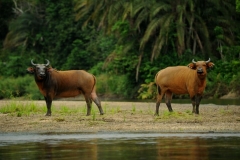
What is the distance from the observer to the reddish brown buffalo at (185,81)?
2819 cm

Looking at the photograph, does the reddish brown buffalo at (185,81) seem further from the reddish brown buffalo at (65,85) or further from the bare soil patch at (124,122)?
the reddish brown buffalo at (65,85)

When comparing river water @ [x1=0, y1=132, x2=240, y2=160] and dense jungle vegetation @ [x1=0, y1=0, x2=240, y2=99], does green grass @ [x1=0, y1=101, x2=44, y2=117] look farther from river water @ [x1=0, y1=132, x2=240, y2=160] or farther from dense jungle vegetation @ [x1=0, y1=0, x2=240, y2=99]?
dense jungle vegetation @ [x1=0, y1=0, x2=240, y2=99]

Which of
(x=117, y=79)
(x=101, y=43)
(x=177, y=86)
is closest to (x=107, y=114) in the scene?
(x=177, y=86)

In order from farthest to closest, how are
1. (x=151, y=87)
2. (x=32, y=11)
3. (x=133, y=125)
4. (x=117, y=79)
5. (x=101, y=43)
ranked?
1. (x=32, y=11)
2. (x=101, y=43)
3. (x=117, y=79)
4. (x=151, y=87)
5. (x=133, y=125)

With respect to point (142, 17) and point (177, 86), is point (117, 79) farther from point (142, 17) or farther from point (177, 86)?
point (177, 86)

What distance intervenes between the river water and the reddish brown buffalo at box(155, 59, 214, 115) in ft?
19.6

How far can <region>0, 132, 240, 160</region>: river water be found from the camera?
17969 mm

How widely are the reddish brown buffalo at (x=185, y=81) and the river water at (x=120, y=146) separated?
5975mm

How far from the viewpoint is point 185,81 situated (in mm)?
28906

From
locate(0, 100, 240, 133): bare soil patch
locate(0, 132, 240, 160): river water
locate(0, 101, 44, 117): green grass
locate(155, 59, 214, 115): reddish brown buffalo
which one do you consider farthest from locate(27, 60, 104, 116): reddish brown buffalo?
locate(0, 132, 240, 160): river water

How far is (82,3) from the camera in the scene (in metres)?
53.2

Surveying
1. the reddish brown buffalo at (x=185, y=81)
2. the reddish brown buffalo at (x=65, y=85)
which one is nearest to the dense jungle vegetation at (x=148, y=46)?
the reddish brown buffalo at (x=185, y=81)

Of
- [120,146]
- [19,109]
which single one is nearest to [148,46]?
[19,109]

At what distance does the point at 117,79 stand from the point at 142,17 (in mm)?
4752
